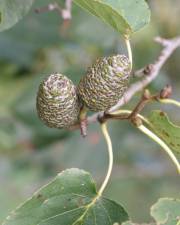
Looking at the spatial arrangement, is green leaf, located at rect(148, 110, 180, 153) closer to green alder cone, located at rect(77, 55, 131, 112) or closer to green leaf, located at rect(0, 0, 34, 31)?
green alder cone, located at rect(77, 55, 131, 112)

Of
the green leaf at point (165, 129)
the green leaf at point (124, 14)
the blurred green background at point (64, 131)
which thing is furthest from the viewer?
the blurred green background at point (64, 131)

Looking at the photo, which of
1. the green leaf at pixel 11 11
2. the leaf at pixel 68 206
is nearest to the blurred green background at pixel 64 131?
the green leaf at pixel 11 11

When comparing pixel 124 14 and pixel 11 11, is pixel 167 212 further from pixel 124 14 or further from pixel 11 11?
pixel 11 11

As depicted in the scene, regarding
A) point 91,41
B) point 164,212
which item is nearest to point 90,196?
point 164,212

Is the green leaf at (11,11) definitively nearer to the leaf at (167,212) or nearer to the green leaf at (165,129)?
the green leaf at (165,129)

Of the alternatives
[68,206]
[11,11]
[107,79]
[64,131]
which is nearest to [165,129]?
[107,79]
